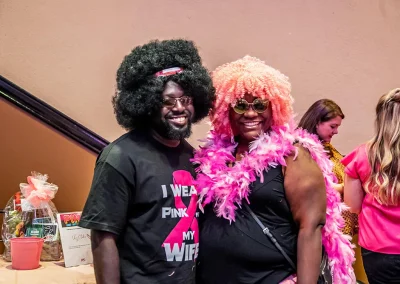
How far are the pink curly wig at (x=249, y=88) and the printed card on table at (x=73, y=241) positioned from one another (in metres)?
0.87

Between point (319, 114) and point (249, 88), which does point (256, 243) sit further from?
point (319, 114)

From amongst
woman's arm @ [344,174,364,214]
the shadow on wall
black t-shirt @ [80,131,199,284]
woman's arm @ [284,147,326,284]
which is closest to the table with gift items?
the shadow on wall

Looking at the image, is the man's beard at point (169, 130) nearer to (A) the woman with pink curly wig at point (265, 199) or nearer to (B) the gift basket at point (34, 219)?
(A) the woman with pink curly wig at point (265, 199)

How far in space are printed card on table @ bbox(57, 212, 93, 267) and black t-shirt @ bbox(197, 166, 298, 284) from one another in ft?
2.62

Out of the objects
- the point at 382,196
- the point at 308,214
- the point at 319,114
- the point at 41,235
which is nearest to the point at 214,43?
the point at 319,114

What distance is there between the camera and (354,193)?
92.7 inches

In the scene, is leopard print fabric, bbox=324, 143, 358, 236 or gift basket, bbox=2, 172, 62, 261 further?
leopard print fabric, bbox=324, 143, 358, 236

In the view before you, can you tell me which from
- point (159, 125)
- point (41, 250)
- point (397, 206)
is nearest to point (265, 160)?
point (159, 125)

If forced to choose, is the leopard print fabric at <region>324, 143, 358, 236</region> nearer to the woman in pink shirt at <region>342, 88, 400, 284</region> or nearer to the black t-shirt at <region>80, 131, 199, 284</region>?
the woman in pink shirt at <region>342, 88, 400, 284</region>

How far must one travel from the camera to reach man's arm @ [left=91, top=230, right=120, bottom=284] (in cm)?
140

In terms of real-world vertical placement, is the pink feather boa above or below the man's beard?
below

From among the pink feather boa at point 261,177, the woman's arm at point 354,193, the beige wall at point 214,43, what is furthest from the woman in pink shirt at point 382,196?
the beige wall at point 214,43

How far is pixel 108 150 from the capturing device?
1451mm

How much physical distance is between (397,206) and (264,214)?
0.88 metres
